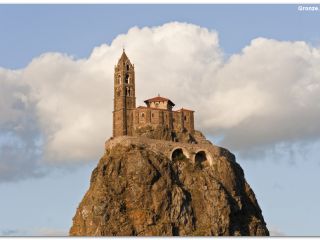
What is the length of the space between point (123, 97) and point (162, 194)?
21652 millimetres

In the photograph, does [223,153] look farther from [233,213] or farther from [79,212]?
[79,212]

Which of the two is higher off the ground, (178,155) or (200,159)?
(178,155)

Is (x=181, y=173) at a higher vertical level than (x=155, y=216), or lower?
higher

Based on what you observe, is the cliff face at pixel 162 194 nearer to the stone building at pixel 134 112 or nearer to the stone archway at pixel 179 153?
the stone archway at pixel 179 153

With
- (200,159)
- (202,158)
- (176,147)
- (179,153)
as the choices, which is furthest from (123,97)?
(202,158)

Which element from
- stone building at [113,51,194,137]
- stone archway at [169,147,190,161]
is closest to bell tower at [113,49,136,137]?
stone building at [113,51,194,137]

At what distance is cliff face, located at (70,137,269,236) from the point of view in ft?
376

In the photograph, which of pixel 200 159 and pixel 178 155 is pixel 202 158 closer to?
pixel 200 159

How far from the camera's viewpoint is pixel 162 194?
116688 mm

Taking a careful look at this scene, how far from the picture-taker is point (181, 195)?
118m

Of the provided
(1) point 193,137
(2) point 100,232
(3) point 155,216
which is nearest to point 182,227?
(3) point 155,216

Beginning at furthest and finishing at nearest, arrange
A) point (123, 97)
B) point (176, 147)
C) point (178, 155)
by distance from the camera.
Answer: point (123, 97), point (178, 155), point (176, 147)

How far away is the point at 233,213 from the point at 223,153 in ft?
40.7

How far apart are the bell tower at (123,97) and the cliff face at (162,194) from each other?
462cm
